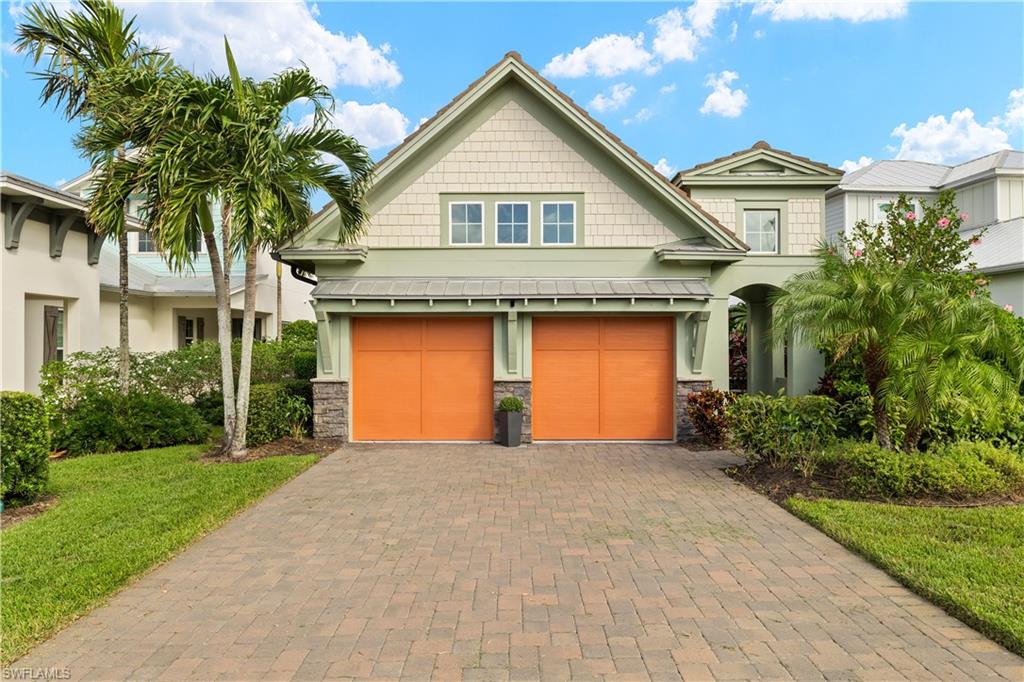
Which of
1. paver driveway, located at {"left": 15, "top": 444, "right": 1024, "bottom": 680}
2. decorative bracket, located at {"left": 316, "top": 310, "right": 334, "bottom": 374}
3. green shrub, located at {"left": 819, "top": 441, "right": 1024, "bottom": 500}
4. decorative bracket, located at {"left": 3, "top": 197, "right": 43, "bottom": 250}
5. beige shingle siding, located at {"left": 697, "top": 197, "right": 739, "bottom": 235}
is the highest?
beige shingle siding, located at {"left": 697, "top": 197, "right": 739, "bottom": 235}

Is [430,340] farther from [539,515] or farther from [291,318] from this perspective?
[291,318]

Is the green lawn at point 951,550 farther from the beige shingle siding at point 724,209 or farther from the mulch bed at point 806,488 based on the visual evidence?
the beige shingle siding at point 724,209

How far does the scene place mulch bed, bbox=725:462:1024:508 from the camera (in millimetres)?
7477

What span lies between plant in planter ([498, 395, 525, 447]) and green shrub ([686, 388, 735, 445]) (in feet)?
11.4

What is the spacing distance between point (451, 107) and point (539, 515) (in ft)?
28.1

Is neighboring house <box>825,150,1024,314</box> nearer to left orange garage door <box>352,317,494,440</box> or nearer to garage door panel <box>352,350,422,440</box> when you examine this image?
left orange garage door <box>352,317,494,440</box>

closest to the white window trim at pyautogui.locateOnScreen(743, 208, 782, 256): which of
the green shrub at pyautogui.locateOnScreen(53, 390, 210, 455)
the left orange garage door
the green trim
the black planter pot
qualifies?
the green trim

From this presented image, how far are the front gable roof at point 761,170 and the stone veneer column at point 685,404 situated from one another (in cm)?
542

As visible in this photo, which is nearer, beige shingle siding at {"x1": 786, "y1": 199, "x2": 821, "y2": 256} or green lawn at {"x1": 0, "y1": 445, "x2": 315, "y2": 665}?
green lawn at {"x1": 0, "y1": 445, "x2": 315, "y2": 665}

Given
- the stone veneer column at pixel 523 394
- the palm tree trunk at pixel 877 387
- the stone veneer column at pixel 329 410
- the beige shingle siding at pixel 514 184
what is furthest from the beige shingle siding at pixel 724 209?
the stone veneer column at pixel 329 410

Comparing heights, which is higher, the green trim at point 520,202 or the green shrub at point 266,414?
the green trim at point 520,202

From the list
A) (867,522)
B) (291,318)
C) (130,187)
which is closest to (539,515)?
(867,522)

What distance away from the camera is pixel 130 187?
30.9ft

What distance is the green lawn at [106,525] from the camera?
4742 millimetres
